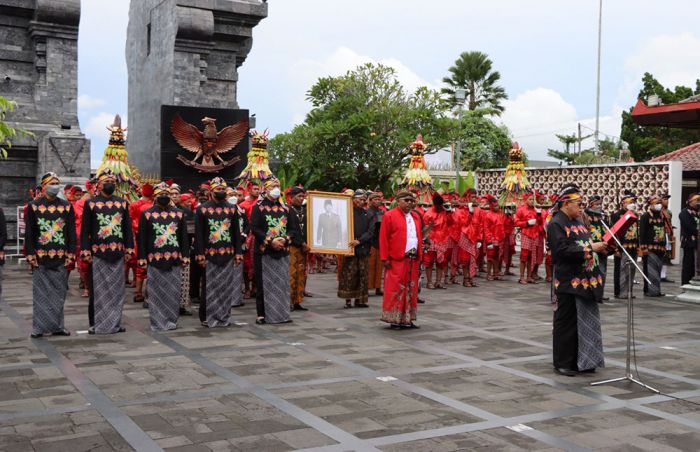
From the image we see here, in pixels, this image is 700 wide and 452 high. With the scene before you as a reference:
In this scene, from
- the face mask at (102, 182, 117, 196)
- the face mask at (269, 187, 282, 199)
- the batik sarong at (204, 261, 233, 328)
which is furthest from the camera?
the face mask at (269, 187, 282, 199)

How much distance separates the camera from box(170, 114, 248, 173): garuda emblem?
20922mm

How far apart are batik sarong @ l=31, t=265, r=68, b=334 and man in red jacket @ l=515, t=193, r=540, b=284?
9.79 metres

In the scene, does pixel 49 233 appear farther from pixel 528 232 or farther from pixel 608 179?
pixel 608 179

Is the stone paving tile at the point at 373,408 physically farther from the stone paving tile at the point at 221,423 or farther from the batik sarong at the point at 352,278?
the batik sarong at the point at 352,278

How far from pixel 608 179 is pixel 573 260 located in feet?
55.8

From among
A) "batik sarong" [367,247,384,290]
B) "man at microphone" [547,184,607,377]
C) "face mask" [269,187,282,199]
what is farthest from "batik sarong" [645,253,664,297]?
"face mask" [269,187,282,199]

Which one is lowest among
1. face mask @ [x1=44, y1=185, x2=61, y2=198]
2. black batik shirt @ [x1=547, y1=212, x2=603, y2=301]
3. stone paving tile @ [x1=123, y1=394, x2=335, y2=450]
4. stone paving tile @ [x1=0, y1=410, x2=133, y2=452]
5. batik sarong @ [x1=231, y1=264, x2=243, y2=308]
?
stone paving tile @ [x1=0, y1=410, x2=133, y2=452]

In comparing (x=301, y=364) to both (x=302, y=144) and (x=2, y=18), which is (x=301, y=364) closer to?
(x=2, y=18)

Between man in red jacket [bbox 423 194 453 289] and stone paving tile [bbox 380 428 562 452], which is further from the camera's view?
man in red jacket [bbox 423 194 453 289]

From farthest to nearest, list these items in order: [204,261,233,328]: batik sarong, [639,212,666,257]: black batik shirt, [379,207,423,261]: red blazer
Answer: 1. [639,212,666,257]: black batik shirt
2. [204,261,233,328]: batik sarong
3. [379,207,423,261]: red blazer

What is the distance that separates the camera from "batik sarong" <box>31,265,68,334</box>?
9.04 meters

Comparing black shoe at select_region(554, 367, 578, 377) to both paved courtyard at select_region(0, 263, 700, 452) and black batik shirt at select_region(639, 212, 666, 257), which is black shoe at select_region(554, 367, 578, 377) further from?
black batik shirt at select_region(639, 212, 666, 257)

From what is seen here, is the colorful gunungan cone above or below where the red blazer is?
above

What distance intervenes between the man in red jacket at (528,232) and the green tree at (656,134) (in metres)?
21.0
